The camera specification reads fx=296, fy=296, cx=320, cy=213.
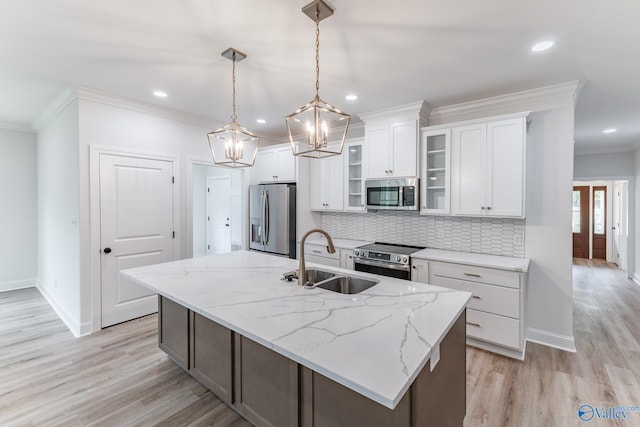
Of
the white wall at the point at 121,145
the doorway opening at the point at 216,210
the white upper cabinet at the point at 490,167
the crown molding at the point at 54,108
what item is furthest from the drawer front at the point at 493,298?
the crown molding at the point at 54,108

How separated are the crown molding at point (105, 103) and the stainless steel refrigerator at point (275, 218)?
1362 mm

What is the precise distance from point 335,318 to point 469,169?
8.51ft

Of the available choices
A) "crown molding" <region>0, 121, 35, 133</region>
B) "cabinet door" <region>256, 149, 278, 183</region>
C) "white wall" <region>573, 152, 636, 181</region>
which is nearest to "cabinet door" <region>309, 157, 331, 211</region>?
"cabinet door" <region>256, 149, 278, 183</region>

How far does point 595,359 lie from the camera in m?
2.84

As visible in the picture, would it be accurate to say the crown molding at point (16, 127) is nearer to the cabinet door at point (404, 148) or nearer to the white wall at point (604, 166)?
the cabinet door at point (404, 148)

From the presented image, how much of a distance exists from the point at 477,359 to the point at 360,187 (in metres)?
2.47

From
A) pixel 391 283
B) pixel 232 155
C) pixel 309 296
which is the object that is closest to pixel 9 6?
pixel 232 155

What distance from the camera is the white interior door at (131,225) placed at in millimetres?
3451

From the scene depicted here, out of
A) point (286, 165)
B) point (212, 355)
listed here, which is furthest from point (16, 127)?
point (212, 355)

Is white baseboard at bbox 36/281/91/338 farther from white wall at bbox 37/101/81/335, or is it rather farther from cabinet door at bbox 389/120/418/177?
cabinet door at bbox 389/120/418/177

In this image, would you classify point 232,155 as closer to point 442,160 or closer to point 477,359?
point 442,160

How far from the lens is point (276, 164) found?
4.78 m

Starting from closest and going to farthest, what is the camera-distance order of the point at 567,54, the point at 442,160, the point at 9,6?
the point at 9,6 → the point at 567,54 → the point at 442,160

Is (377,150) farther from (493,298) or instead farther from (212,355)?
(212,355)
